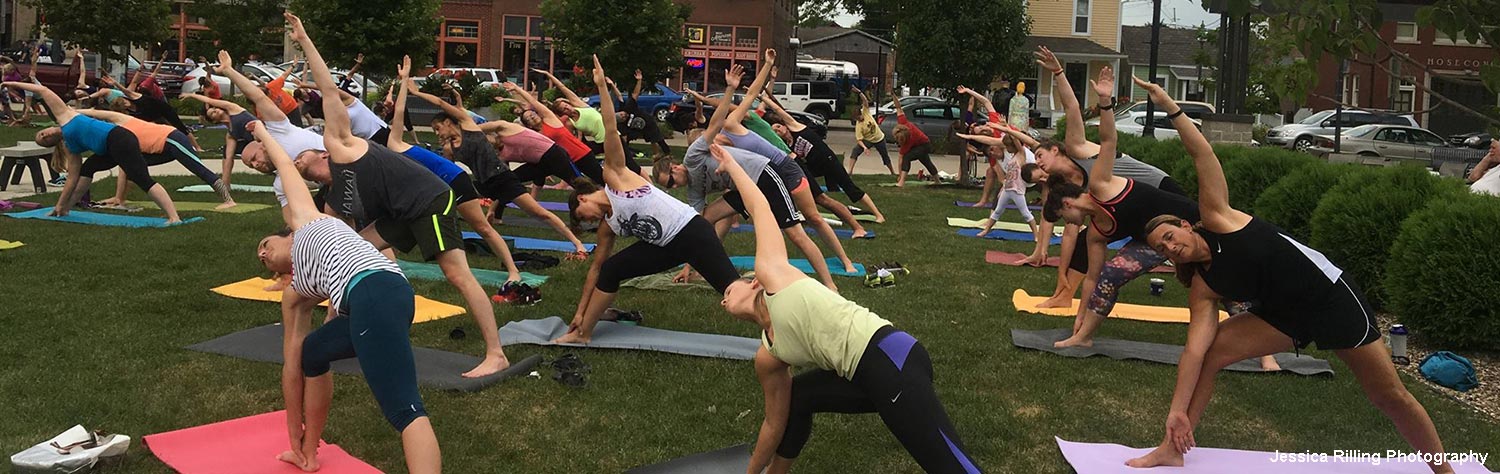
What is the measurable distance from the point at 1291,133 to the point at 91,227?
93.9 feet

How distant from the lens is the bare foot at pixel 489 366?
6.43 m

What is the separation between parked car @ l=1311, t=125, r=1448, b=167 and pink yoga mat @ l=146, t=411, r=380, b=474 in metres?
27.6

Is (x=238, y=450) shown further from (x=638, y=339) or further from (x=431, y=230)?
(x=638, y=339)

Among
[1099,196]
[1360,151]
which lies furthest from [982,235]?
[1360,151]

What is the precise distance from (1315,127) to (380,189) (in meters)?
30.2

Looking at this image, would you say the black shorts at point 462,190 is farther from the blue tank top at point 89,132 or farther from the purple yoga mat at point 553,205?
the purple yoga mat at point 553,205

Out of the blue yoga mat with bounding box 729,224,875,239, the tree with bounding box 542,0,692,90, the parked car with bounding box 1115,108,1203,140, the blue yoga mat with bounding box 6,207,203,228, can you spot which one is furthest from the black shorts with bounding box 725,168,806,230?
the tree with bounding box 542,0,692,90

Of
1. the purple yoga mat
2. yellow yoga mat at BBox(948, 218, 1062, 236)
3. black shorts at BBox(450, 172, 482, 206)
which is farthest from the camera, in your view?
the purple yoga mat

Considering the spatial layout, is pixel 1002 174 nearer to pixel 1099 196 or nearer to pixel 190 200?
pixel 1099 196

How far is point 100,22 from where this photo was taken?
3122 centimetres

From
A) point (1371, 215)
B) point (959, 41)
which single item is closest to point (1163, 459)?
point (1371, 215)

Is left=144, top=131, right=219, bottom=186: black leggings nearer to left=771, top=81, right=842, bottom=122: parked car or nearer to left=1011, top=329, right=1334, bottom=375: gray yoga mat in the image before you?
left=1011, top=329, right=1334, bottom=375: gray yoga mat

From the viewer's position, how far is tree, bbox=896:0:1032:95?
2519 cm

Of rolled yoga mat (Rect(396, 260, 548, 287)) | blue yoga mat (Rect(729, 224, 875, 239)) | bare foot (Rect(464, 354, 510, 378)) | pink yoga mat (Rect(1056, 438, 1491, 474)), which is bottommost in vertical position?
pink yoga mat (Rect(1056, 438, 1491, 474))
